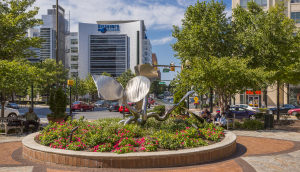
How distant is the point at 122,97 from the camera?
8.66 m

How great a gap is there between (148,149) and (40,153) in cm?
308

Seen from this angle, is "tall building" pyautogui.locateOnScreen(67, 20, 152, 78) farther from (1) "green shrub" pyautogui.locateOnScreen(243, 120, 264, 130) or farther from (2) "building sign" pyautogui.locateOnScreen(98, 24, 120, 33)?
(1) "green shrub" pyautogui.locateOnScreen(243, 120, 264, 130)

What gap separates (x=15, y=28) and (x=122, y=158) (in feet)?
37.6

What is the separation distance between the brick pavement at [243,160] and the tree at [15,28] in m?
6.57

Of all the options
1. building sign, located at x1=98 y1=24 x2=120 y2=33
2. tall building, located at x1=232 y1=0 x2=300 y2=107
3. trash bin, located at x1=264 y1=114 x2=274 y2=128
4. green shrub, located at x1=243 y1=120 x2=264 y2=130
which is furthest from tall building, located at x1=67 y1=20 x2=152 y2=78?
green shrub, located at x1=243 y1=120 x2=264 y2=130

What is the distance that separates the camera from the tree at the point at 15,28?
13227 mm

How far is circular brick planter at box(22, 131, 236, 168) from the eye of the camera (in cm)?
609

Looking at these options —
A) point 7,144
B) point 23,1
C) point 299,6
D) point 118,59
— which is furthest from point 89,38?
point 7,144

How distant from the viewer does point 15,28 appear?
44.3 ft

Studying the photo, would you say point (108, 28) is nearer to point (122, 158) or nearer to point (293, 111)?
point (293, 111)

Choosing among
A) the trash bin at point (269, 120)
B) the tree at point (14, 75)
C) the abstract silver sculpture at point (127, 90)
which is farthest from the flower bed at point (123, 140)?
the trash bin at point (269, 120)

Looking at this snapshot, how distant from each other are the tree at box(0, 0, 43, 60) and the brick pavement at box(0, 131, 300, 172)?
6.57 m

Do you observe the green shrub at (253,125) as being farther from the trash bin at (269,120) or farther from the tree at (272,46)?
the tree at (272,46)

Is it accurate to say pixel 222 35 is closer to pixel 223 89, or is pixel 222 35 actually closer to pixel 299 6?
pixel 223 89
